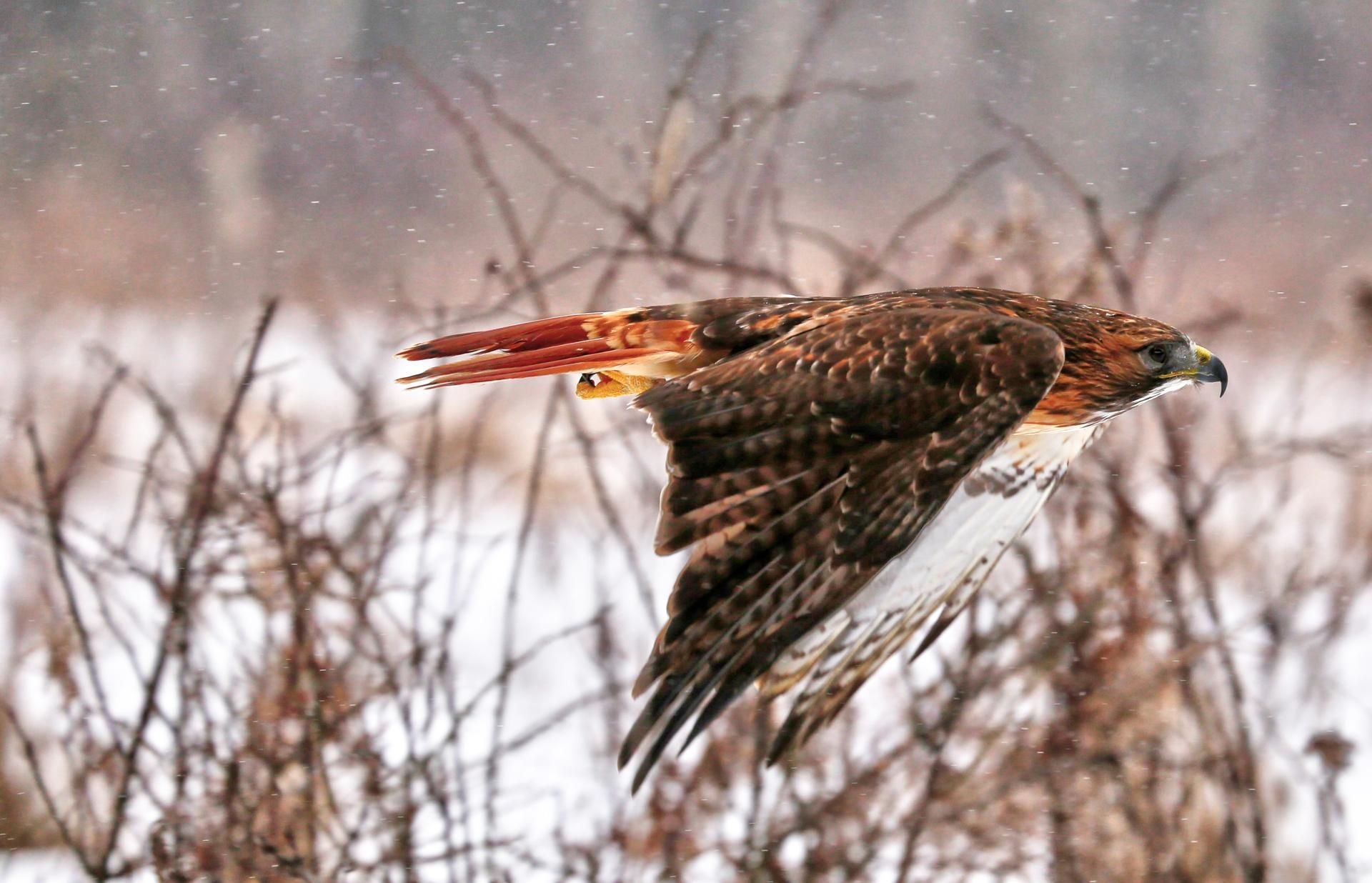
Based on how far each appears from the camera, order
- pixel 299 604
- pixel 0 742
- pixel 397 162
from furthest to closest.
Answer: pixel 397 162 < pixel 0 742 < pixel 299 604

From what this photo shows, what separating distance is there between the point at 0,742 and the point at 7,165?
3.41 ft

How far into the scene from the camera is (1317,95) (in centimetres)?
226

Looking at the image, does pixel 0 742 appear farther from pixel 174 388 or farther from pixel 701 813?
pixel 701 813

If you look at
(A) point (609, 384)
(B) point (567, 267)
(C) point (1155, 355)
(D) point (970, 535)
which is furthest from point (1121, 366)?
(B) point (567, 267)

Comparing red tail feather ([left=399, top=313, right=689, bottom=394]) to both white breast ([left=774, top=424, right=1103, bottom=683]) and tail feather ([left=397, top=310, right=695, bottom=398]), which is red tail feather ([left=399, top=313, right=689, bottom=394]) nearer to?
tail feather ([left=397, top=310, right=695, bottom=398])

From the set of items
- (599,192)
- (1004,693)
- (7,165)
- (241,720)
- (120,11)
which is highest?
(120,11)

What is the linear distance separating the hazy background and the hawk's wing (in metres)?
0.78

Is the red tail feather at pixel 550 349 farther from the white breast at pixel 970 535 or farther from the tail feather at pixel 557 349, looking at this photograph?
the white breast at pixel 970 535

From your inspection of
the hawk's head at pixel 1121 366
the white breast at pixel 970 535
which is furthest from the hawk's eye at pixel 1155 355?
the white breast at pixel 970 535

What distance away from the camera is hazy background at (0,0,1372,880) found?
183cm

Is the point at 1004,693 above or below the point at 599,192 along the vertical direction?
below

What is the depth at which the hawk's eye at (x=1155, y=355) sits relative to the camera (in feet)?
3.99

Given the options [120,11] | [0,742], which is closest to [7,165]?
[120,11]

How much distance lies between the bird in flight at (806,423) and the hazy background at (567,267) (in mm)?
621
